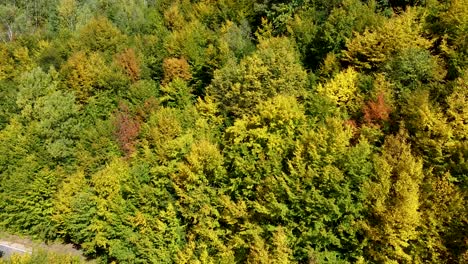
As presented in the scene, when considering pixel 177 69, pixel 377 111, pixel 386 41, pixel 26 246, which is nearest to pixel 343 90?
pixel 377 111

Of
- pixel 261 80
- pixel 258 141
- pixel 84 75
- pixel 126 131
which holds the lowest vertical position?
pixel 126 131

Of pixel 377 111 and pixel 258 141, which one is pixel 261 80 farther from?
pixel 377 111

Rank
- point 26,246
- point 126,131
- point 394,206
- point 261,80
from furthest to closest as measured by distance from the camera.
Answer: point 26,246
point 126,131
point 261,80
point 394,206

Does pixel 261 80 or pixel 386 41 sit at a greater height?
pixel 386 41

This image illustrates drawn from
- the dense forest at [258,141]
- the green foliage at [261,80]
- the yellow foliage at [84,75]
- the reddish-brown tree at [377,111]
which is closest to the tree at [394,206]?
the dense forest at [258,141]

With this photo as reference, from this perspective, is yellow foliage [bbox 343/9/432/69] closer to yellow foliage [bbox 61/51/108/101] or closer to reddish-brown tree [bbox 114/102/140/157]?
reddish-brown tree [bbox 114/102/140/157]

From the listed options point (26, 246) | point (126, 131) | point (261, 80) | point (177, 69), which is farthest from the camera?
point (177, 69)

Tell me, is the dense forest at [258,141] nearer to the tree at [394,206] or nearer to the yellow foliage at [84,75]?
the tree at [394,206]

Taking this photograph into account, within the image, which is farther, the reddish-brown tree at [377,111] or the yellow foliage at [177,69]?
the yellow foliage at [177,69]

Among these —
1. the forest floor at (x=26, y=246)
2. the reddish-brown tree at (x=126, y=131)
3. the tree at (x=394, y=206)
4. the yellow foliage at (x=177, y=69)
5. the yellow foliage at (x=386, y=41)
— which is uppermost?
the yellow foliage at (x=386, y=41)

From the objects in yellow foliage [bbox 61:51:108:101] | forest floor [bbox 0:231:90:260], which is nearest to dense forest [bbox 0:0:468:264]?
yellow foliage [bbox 61:51:108:101]
